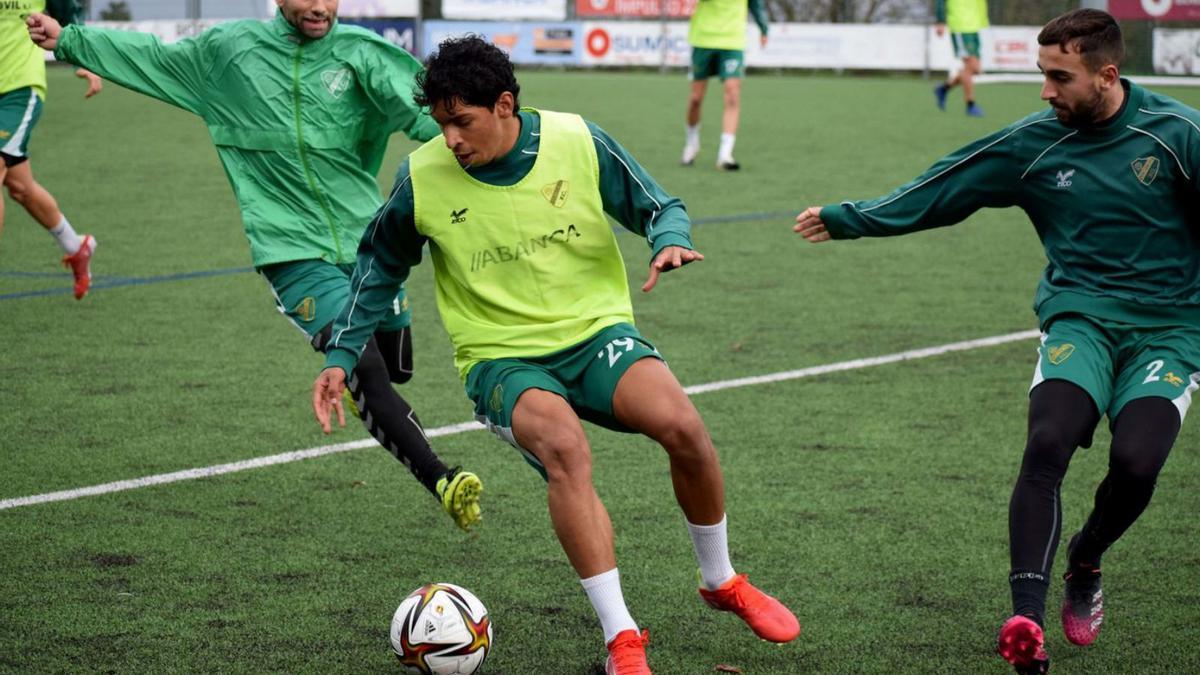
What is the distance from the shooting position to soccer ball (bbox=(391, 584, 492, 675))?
13.6 ft

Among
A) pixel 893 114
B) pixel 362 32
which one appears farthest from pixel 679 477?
pixel 893 114

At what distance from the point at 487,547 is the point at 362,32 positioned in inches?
79.9

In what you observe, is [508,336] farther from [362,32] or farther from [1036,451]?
[362,32]

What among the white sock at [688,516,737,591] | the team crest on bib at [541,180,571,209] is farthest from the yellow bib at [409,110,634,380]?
the white sock at [688,516,737,591]

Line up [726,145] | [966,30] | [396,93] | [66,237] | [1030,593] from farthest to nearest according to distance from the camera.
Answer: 1. [966,30]
2. [726,145]
3. [66,237]
4. [396,93]
5. [1030,593]

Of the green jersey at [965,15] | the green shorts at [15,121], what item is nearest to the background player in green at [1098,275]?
the green shorts at [15,121]

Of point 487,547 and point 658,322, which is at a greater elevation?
point 487,547

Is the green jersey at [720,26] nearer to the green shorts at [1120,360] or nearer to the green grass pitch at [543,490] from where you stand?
the green grass pitch at [543,490]

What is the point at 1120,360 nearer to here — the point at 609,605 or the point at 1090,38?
the point at 1090,38

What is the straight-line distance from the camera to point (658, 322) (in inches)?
365

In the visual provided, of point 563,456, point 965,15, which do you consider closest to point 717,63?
point 965,15

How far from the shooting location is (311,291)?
220 inches

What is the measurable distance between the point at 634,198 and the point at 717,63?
11830mm

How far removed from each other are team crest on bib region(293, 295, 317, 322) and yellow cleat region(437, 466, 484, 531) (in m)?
0.87
